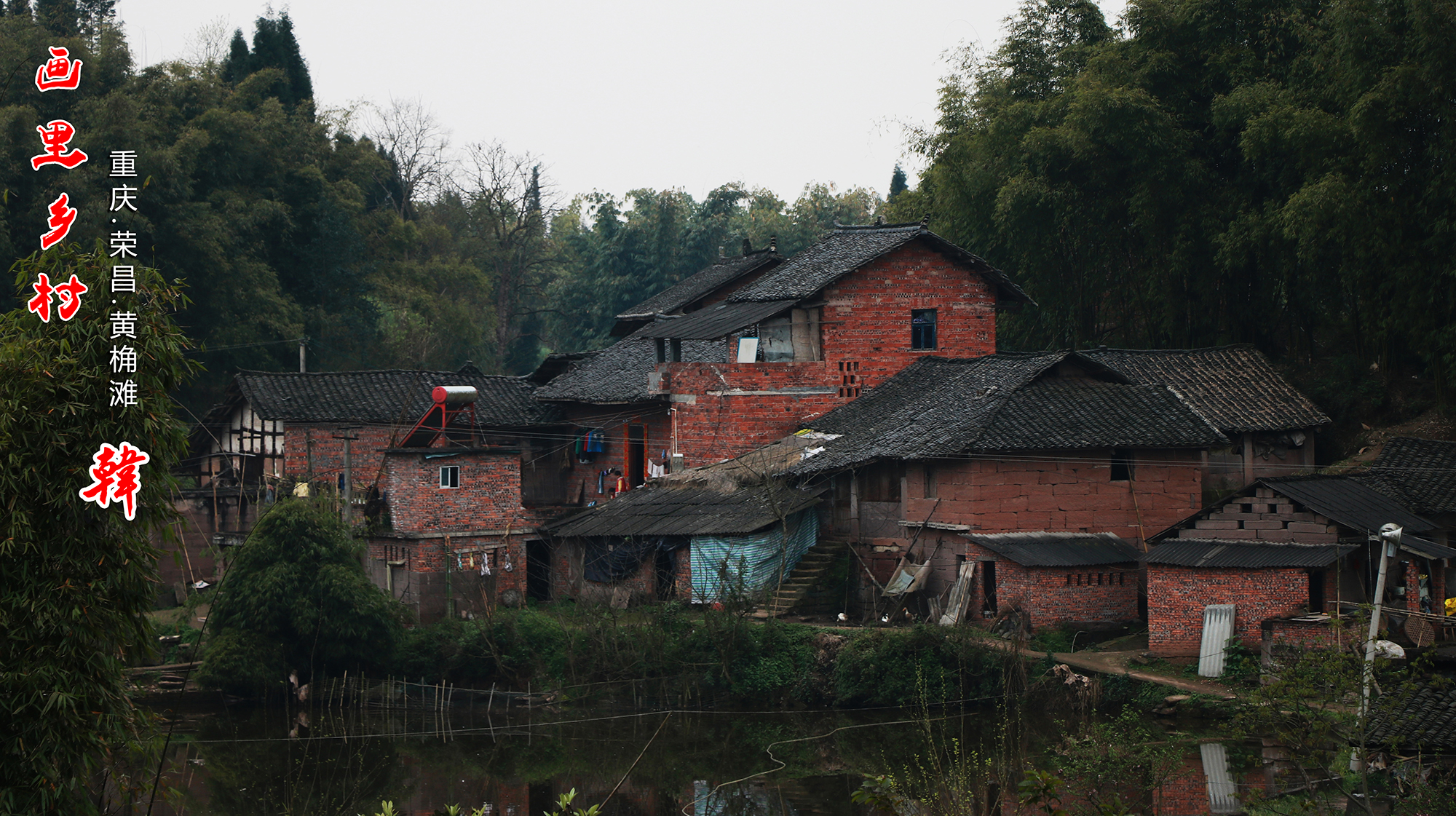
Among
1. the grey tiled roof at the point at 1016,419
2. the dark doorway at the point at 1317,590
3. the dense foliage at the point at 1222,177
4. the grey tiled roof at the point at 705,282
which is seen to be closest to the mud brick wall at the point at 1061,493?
the grey tiled roof at the point at 1016,419

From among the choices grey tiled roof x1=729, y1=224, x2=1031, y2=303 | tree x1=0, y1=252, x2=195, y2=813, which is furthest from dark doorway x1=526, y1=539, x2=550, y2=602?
tree x1=0, y1=252, x2=195, y2=813

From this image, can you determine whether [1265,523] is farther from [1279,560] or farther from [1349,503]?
[1349,503]

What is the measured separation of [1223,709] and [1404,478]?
18.5 ft

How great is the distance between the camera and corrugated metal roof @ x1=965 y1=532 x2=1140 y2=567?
62.8 ft

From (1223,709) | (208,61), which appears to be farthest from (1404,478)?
(208,61)

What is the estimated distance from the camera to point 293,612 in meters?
18.8

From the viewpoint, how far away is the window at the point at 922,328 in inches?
1029

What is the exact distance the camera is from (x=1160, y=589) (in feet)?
58.4

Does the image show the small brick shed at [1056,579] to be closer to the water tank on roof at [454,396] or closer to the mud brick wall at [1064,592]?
the mud brick wall at [1064,592]

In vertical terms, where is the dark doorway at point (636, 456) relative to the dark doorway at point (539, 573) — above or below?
above

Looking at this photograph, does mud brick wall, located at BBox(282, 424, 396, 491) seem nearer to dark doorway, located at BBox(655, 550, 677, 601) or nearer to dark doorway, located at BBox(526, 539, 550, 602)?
dark doorway, located at BBox(526, 539, 550, 602)

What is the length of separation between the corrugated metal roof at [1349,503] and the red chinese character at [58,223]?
48.6 feet

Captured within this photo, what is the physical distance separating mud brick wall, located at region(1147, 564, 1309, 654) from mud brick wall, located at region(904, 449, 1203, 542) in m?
2.75

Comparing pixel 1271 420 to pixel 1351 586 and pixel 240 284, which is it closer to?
pixel 1351 586
